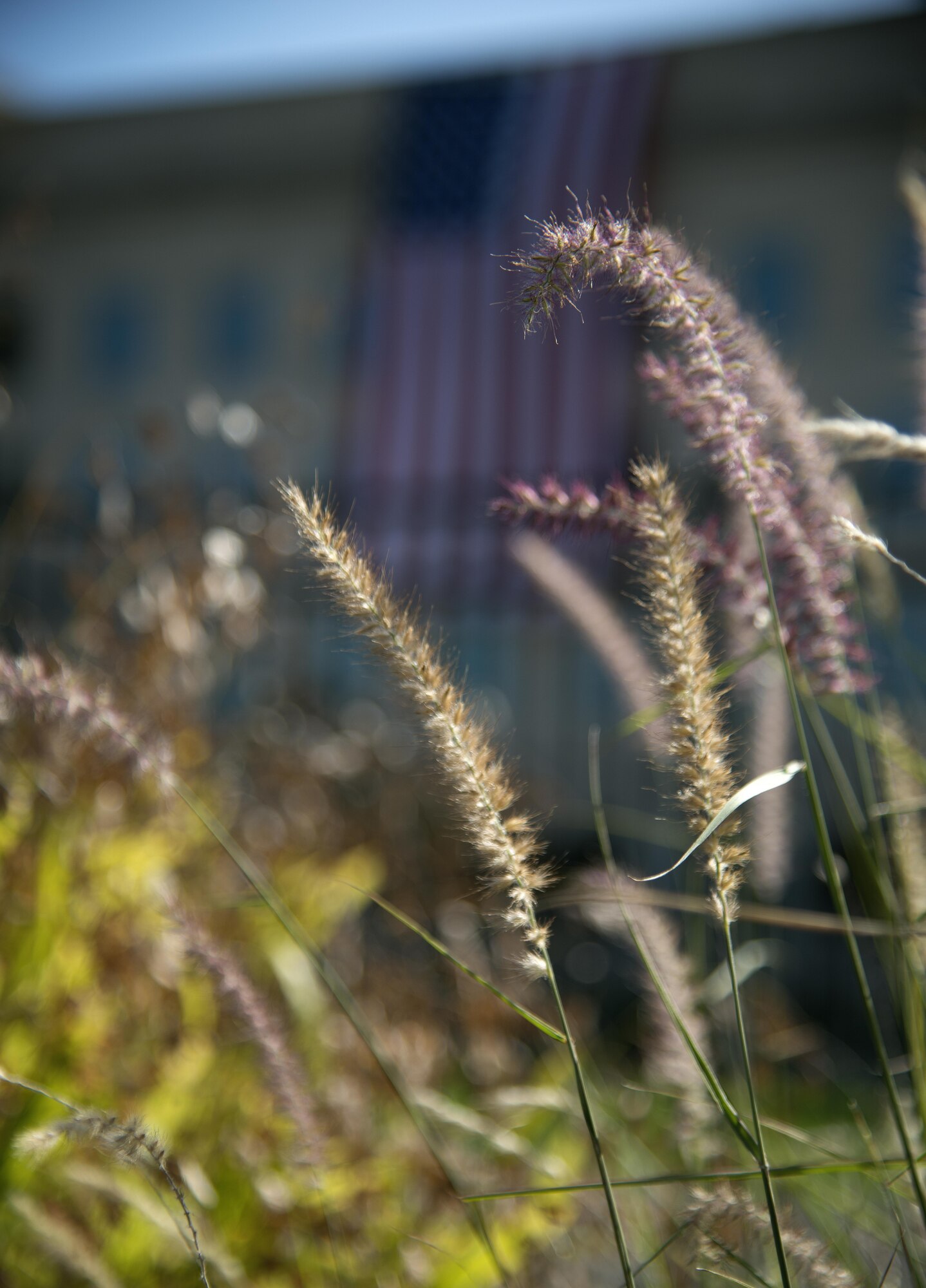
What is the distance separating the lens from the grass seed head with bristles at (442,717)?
0.59 m

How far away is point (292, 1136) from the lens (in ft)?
2.97

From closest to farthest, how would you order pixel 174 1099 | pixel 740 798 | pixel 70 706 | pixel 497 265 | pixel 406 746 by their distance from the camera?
pixel 740 798
pixel 70 706
pixel 174 1099
pixel 406 746
pixel 497 265

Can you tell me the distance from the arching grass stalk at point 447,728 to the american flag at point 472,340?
7.08m

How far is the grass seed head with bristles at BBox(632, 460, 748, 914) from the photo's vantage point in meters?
0.59

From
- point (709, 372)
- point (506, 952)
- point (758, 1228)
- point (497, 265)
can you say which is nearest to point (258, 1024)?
point (758, 1228)

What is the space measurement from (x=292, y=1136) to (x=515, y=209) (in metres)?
9.05

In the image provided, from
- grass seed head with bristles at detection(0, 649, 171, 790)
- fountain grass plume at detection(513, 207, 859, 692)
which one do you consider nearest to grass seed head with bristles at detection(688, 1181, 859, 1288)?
fountain grass plume at detection(513, 207, 859, 692)

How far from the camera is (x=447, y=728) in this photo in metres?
0.60

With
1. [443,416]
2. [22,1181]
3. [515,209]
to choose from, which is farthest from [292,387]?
[22,1181]

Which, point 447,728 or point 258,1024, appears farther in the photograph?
point 258,1024

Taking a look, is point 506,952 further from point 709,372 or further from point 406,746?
point 709,372

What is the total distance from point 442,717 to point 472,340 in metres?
8.47

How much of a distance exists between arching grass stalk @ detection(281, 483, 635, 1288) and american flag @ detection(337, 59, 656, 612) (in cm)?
708

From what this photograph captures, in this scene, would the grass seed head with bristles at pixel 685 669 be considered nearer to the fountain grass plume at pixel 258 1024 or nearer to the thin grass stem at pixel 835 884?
the thin grass stem at pixel 835 884
